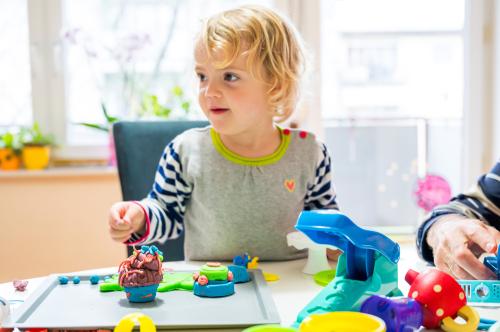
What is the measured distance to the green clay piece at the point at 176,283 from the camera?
770 mm

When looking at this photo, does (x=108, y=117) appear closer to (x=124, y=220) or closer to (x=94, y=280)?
(x=124, y=220)

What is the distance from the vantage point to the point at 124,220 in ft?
3.32

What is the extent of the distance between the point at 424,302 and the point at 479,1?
206cm

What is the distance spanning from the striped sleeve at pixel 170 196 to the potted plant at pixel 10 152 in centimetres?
135

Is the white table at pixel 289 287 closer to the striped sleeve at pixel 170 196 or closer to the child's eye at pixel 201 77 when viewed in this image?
the striped sleeve at pixel 170 196

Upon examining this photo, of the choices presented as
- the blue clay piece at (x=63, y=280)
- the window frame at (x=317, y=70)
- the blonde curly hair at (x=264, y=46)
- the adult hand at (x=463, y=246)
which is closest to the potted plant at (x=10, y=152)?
the window frame at (x=317, y=70)

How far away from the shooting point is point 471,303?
758 millimetres

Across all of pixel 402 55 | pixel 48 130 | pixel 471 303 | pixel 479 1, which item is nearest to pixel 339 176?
pixel 402 55

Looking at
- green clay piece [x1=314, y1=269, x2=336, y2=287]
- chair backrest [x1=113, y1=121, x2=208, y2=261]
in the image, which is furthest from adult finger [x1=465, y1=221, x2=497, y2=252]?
chair backrest [x1=113, y1=121, x2=208, y2=261]

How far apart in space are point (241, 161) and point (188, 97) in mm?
1371

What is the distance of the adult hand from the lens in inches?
33.4

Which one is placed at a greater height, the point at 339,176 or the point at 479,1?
the point at 479,1

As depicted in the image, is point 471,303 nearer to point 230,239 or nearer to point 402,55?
point 230,239

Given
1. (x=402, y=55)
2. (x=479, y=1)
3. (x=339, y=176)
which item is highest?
(x=479, y=1)
